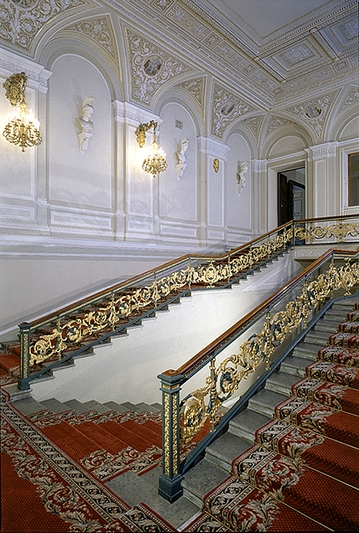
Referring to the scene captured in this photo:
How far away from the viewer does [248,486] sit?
236cm

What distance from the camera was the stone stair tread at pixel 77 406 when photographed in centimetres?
374

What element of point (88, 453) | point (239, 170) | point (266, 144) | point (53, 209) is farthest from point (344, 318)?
point (266, 144)

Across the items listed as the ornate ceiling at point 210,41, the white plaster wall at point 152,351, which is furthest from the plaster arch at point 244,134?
the white plaster wall at point 152,351

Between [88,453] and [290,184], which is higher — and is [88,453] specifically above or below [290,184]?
below

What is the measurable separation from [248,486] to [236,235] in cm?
791

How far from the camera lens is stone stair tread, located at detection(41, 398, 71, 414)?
Answer: 355 cm

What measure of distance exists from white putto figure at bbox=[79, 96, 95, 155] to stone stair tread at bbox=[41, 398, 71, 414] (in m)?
4.35

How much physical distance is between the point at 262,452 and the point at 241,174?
8.41 m

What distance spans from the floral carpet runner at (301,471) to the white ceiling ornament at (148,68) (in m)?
6.38

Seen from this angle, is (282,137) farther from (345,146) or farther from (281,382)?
(281,382)

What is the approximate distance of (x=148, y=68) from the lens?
6.90m

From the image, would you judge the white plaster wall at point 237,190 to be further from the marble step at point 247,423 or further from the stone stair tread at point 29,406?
the stone stair tread at point 29,406

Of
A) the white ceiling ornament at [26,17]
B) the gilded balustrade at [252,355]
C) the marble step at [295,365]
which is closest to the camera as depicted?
the gilded balustrade at [252,355]

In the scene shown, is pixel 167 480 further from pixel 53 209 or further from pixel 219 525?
pixel 53 209
